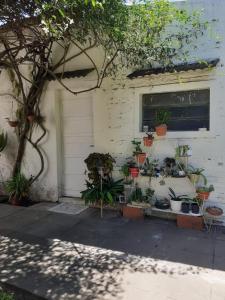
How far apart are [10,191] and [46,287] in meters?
3.90

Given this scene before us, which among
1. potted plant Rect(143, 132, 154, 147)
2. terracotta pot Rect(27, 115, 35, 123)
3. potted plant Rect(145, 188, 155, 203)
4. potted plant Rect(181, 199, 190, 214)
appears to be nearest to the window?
potted plant Rect(143, 132, 154, 147)

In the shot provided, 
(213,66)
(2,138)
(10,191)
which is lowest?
(10,191)

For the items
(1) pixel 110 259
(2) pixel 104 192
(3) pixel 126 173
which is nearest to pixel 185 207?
(3) pixel 126 173

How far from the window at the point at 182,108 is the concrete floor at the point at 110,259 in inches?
72.5

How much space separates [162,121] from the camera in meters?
5.35

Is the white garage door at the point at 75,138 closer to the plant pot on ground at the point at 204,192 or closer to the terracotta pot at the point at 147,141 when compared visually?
the terracotta pot at the point at 147,141

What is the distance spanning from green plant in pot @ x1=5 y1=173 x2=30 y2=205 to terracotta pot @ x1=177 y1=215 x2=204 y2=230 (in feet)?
12.0

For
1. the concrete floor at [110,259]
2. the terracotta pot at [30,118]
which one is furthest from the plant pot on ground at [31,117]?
the concrete floor at [110,259]

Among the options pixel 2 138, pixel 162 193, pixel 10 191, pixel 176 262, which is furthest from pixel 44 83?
pixel 176 262

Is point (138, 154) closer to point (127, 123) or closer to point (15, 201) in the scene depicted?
point (127, 123)

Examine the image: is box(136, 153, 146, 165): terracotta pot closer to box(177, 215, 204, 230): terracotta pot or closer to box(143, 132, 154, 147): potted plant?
box(143, 132, 154, 147): potted plant

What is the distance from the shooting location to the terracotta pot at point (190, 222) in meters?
4.85

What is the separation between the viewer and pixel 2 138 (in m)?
6.98

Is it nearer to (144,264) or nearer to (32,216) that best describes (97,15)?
(144,264)
